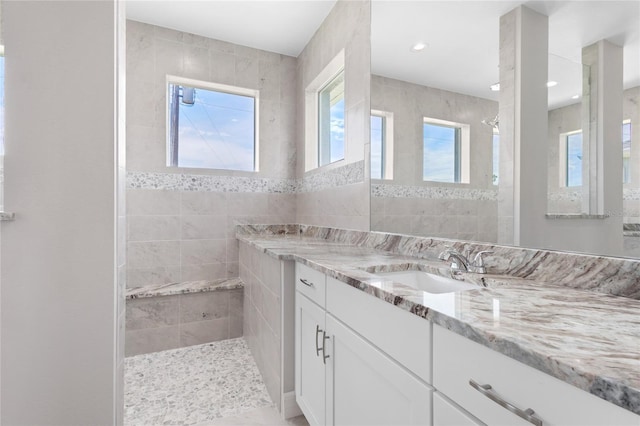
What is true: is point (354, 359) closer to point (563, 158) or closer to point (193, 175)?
point (563, 158)

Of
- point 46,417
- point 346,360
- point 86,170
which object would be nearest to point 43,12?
point 86,170

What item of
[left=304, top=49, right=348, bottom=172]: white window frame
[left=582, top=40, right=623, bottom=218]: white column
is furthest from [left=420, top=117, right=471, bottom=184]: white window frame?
[left=304, top=49, right=348, bottom=172]: white window frame

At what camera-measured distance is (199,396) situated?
5.87 feet

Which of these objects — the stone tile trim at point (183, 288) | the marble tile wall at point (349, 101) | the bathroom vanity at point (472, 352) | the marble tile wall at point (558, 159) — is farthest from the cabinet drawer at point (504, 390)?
the stone tile trim at point (183, 288)

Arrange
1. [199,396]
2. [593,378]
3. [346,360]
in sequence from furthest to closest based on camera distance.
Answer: [199,396]
[346,360]
[593,378]

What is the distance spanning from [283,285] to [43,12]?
1359mm

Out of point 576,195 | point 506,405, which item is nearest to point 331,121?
point 576,195

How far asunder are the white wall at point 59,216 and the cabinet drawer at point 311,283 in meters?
0.73

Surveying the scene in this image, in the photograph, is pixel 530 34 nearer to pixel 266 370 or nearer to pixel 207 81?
pixel 266 370

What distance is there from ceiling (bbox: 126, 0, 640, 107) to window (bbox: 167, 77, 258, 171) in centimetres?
45

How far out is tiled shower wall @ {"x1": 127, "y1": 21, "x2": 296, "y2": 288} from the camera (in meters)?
2.48

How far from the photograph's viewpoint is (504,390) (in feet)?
1.72

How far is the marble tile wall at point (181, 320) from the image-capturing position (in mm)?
2355

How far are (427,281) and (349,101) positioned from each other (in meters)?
1.42
